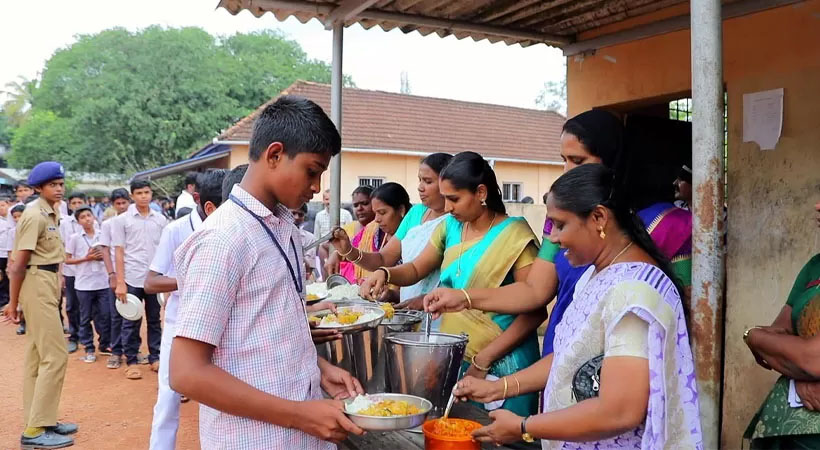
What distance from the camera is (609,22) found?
4832 mm

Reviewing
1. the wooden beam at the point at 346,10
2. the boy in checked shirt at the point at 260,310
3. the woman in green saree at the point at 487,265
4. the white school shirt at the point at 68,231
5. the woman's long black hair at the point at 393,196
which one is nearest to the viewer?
the boy in checked shirt at the point at 260,310

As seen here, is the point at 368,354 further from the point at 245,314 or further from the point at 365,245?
the point at 365,245

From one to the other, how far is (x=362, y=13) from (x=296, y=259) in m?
2.89

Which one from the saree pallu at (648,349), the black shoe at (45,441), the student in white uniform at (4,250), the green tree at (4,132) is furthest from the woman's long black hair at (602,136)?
the green tree at (4,132)

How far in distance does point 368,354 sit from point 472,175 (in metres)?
0.91

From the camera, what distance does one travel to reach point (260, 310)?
1523 mm

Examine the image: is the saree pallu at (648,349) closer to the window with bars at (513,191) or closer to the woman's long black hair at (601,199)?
the woman's long black hair at (601,199)

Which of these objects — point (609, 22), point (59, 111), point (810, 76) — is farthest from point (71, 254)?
point (59, 111)

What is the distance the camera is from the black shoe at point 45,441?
183 inches

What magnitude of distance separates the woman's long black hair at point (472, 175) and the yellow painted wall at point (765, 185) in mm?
2038

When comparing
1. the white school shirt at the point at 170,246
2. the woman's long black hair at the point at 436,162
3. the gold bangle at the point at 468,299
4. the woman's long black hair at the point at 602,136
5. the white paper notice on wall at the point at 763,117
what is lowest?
the gold bangle at the point at 468,299

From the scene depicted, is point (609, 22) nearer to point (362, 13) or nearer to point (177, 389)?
point (362, 13)

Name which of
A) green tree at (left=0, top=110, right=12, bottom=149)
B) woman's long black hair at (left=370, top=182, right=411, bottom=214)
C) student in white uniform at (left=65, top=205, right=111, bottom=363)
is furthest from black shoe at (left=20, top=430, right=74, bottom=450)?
green tree at (left=0, top=110, right=12, bottom=149)

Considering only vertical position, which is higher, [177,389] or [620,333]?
[620,333]
